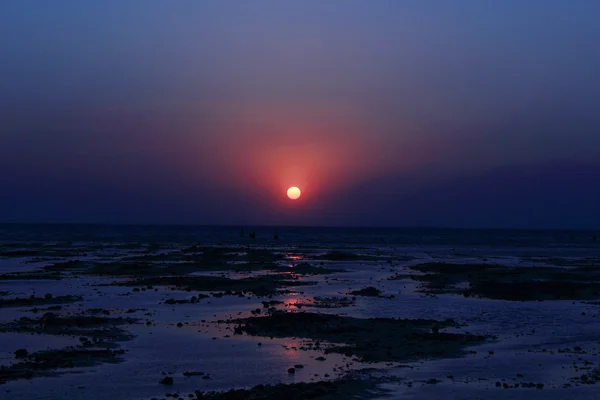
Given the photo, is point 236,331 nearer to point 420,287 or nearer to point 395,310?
point 395,310

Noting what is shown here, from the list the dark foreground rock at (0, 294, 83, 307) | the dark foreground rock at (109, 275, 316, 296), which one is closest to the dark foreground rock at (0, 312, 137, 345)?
the dark foreground rock at (0, 294, 83, 307)

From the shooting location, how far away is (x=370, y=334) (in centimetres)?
2362

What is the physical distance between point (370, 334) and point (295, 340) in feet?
9.23

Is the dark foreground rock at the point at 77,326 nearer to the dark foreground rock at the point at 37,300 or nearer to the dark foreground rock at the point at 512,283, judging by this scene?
the dark foreground rock at the point at 37,300

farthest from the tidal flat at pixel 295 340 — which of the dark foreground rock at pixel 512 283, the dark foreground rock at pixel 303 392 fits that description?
the dark foreground rock at pixel 512 283

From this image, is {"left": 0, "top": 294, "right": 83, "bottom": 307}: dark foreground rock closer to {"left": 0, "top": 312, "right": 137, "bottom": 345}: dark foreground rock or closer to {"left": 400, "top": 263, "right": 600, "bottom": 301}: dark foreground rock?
{"left": 0, "top": 312, "right": 137, "bottom": 345}: dark foreground rock

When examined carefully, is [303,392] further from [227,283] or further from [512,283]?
[512,283]

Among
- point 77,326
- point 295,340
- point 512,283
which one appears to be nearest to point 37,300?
point 77,326

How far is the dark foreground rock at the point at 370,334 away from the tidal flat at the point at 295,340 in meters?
0.07

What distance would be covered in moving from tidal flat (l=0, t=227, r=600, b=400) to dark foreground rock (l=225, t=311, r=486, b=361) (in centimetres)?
7

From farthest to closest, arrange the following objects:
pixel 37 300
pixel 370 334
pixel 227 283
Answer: pixel 227 283
pixel 37 300
pixel 370 334

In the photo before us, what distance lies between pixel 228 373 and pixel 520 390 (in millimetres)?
7563

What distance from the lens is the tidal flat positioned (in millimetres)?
16562

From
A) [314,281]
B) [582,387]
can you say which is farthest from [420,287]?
[582,387]
